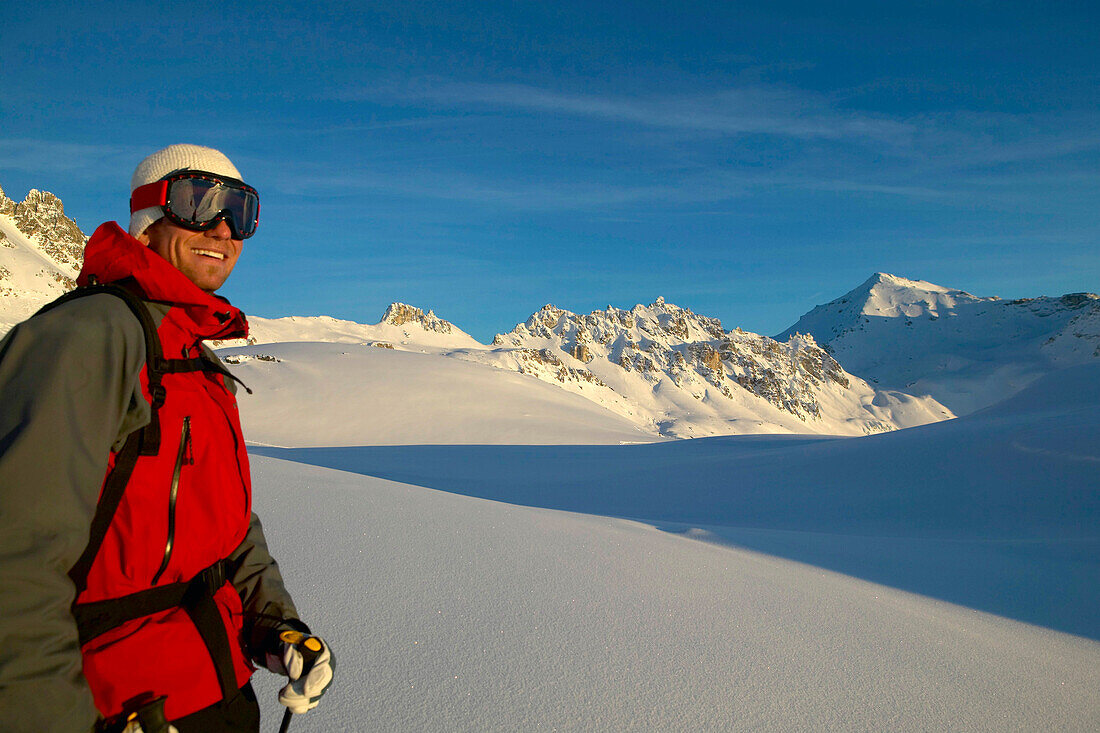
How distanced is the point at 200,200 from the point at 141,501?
2.89ft

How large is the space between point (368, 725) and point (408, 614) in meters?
0.97

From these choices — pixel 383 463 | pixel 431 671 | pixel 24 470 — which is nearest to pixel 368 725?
pixel 431 671

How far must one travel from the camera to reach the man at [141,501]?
1.14 metres

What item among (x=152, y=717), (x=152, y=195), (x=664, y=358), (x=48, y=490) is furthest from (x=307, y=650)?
(x=664, y=358)

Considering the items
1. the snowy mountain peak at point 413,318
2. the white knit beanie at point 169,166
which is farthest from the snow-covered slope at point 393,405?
the snowy mountain peak at point 413,318

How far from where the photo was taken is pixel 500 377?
127 feet

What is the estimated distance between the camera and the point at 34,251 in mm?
113562

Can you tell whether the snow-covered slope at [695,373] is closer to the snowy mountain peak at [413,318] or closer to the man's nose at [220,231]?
the snowy mountain peak at [413,318]

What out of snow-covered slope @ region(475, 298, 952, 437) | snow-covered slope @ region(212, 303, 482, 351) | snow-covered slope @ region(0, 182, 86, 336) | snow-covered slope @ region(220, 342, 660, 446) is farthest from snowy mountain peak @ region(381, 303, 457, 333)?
snow-covered slope @ region(220, 342, 660, 446)

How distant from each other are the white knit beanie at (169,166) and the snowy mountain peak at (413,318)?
5822 inches

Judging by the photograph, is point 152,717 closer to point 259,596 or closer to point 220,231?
point 259,596

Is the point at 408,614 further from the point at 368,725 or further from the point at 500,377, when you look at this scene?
the point at 500,377

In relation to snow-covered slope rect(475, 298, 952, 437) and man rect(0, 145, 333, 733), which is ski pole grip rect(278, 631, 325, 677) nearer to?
man rect(0, 145, 333, 733)

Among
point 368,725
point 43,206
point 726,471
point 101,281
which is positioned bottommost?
point 368,725
